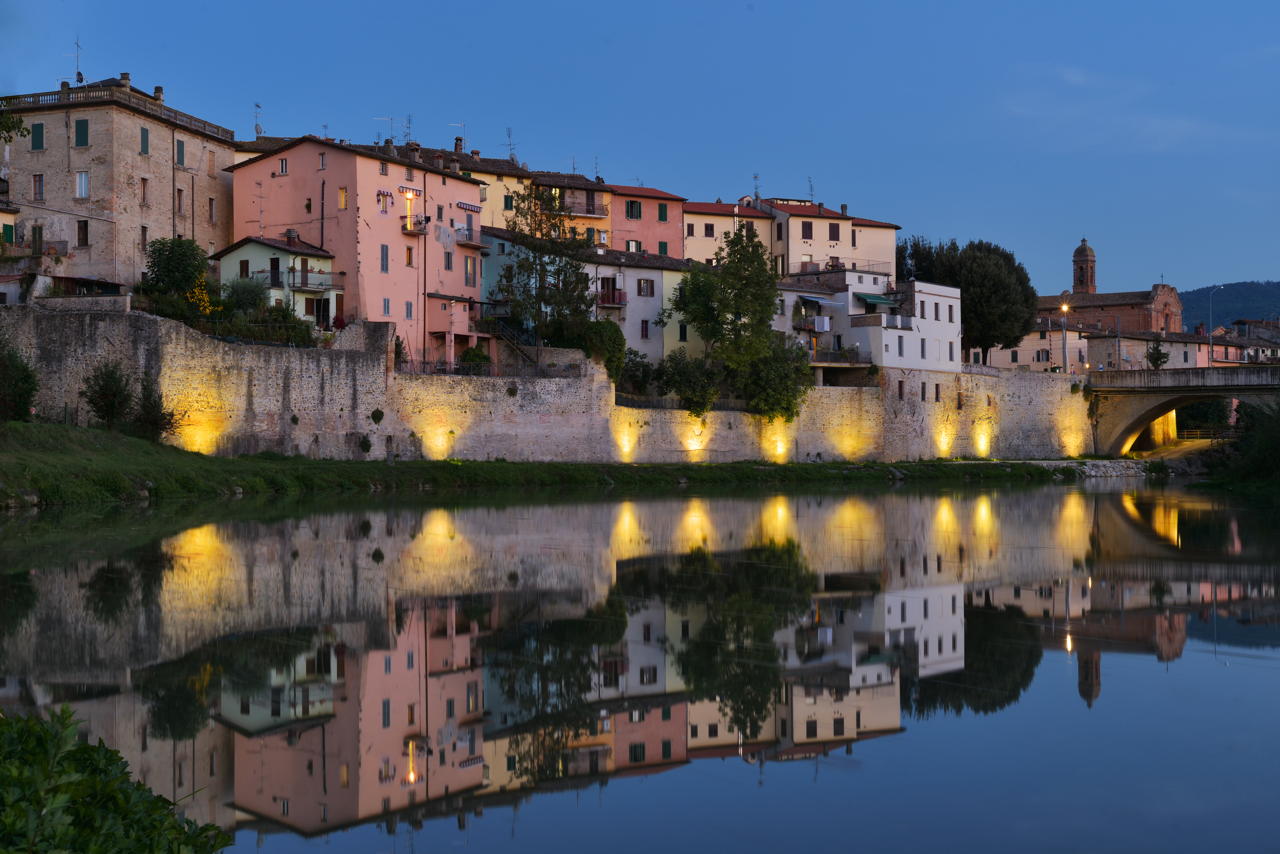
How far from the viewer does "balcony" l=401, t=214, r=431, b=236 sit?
5794 centimetres

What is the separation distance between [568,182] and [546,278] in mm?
13963

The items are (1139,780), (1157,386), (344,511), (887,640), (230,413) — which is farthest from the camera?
(1157,386)

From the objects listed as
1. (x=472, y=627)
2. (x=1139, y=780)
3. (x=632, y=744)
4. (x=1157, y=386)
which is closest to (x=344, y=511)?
(x=472, y=627)

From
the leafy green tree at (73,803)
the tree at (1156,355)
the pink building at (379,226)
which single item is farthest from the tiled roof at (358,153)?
the tree at (1156,355)

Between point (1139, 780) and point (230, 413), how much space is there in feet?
138

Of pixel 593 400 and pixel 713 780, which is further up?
pixel 593 400

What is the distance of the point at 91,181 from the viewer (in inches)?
2117

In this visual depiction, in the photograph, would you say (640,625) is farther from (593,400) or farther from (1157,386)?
(1157,386)

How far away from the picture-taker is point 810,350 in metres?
70.9

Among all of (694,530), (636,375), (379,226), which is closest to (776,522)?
(694,530)

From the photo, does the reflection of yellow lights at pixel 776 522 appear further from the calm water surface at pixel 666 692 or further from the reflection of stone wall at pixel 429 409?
the reflection of stone wall at pixel 429 409

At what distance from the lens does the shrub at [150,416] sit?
43938 millimetres

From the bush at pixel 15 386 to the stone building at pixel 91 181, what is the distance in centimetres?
1111

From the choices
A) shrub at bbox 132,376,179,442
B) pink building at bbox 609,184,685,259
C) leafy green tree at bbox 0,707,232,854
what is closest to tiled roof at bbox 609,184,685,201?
pink building at bbox 609,184,685,259
